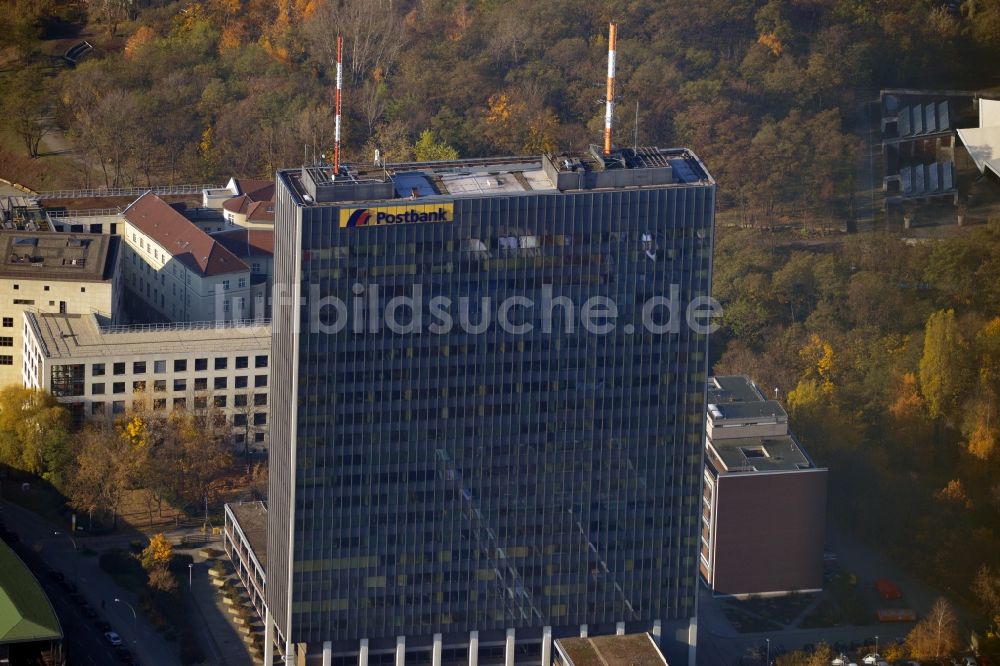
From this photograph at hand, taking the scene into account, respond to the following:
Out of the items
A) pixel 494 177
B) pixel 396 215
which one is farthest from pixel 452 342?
pixel 494 177

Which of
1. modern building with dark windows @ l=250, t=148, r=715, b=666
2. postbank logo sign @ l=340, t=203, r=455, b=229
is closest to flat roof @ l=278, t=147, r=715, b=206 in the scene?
modern building with dark windows @ l=250, t=148, r=715, b=666

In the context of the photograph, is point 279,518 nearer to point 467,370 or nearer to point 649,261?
point 467,370

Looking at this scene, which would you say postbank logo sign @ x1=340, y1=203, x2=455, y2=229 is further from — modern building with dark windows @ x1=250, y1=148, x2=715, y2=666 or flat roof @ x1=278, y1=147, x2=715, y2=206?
flat roof @ x1=278, y1=147, x2=715, y2=206

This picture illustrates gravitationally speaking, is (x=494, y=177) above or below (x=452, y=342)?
above

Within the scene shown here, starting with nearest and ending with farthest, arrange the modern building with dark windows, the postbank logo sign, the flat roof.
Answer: the postbank logo sign, the flat roof, the modern building with dark windows

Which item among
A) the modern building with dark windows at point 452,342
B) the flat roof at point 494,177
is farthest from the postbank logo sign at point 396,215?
the flat roof at point 494,177

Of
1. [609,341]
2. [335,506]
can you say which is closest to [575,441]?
[609,341]

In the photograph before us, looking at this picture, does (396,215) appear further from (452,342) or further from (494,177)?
(452,342)
